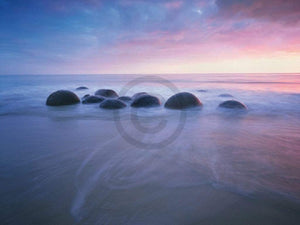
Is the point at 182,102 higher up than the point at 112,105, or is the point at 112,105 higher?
the point at 182,102

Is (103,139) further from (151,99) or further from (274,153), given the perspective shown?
(151,99)

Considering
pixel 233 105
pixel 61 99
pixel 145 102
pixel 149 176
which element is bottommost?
pixel 149 176

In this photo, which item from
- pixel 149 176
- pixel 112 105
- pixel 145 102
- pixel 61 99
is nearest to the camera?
pixel 149 176

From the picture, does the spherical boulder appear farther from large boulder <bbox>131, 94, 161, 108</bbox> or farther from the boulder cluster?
large boulder <bbox>131, 94, 161, 108</bbox>

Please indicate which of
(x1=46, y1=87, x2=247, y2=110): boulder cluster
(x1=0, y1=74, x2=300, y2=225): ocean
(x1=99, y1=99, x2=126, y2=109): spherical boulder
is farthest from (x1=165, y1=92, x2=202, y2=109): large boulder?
(x1=0, y1=74, x2=300, y2=225): ocean

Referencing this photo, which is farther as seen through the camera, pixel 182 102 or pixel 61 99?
pixel 61 99

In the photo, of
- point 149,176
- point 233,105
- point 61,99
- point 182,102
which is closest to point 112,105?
point 61,99

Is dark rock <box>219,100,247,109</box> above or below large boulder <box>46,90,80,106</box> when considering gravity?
below

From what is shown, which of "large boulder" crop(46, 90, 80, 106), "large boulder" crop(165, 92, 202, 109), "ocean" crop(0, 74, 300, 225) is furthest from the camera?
"large boulder" crop(46, 90, 80, 106)

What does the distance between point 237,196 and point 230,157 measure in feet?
3.59

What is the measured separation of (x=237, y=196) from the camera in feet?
6.63

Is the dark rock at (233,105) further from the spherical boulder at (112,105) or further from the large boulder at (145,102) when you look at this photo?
the spherical boulder at (112,105)

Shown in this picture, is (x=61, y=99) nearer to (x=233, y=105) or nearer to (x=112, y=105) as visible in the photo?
(x=112, y=105)

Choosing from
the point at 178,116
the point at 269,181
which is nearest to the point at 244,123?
the point at 178,116
